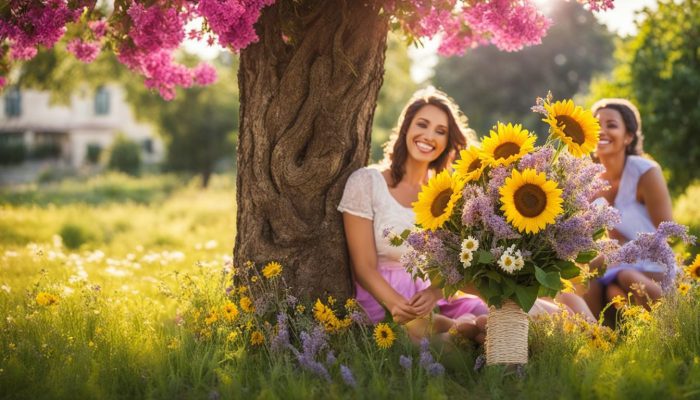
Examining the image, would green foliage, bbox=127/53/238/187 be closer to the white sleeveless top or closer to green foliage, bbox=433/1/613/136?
green foliage, bbox=433/1/613/136

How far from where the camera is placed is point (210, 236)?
1088 centimetres

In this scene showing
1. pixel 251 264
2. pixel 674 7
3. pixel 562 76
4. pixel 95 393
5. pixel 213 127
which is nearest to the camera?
pixel 95 393

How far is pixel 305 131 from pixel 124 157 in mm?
33242

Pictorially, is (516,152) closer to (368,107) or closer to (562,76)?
(368,107)

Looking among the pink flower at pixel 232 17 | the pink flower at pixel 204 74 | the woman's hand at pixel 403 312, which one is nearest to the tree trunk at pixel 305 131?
the pink flower at pixel 232 17

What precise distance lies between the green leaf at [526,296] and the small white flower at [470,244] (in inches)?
14.4

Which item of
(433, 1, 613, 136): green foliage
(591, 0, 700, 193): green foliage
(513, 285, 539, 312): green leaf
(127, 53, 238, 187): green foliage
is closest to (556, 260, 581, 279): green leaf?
(513, 285, 539, 312): green leaf

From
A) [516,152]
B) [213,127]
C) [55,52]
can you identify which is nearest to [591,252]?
[516,152]

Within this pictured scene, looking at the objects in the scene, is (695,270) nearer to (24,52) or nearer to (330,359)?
(330,359)

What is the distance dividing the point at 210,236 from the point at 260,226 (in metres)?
6.42

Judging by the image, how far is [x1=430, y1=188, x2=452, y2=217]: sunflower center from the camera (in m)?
3.61

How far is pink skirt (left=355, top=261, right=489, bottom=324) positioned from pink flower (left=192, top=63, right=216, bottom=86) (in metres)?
2.16

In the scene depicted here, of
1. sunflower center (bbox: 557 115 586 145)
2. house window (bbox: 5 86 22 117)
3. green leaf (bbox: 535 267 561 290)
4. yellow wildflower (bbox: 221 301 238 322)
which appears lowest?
yellow wildflower (bbox: 221 301 238 322)

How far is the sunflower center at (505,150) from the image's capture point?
145 inches
